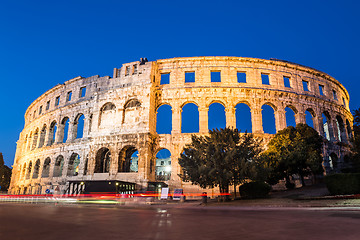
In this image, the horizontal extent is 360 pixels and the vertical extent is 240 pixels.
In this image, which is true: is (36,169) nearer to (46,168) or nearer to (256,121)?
(46,168)

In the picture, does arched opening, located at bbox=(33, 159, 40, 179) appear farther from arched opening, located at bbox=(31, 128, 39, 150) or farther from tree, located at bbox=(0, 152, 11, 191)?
tree, located at bbox=(0, 152, 11, 191)

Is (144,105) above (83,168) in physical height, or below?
above

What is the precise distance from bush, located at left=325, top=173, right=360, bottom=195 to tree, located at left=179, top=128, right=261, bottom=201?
15.1 ft

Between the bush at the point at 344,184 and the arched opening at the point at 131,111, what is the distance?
19258mm

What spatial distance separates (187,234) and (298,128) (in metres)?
21.5

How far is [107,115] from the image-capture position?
29.7 m

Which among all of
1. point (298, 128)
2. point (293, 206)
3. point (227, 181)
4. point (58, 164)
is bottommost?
point (293, 206)

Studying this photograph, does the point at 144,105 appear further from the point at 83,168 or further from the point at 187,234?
the point at 187,234

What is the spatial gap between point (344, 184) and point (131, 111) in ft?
69.6

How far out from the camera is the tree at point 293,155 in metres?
20.4

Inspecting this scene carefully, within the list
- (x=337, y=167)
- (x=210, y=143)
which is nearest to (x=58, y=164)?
(x=210, y=143)

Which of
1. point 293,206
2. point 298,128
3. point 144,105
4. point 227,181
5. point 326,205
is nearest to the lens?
point 326,205

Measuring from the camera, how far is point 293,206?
1309 centimetres

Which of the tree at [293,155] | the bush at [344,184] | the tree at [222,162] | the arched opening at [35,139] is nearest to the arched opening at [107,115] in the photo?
the tree at [222,162]
